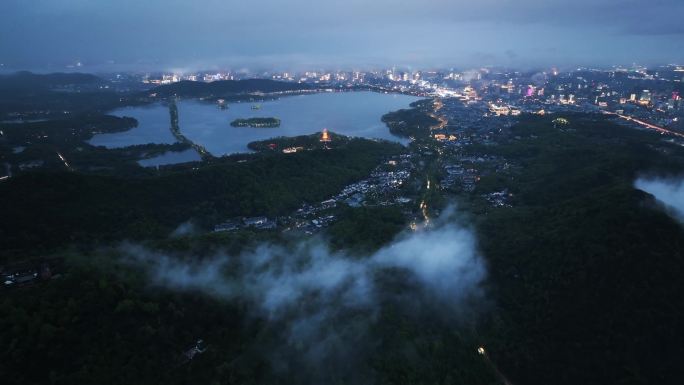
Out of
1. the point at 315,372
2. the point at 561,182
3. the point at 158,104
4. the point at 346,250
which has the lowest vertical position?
the point at 315,372

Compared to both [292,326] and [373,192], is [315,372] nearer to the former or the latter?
[292,326]

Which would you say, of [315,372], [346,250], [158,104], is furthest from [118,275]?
[158,104]

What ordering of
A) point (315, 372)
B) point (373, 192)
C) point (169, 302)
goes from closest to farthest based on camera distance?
point (315, 372) → point (169, 302) → point (373, 192)

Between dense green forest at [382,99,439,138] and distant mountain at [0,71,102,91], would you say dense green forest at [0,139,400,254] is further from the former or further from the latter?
distant mountain at [0,71,102,91]

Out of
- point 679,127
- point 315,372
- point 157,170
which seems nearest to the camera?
point 315,372

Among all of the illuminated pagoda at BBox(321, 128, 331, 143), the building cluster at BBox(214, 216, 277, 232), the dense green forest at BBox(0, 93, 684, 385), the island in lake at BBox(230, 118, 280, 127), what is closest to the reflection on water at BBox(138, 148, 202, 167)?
the illuminated pagoda at BBox(321, 128, 331, 143)

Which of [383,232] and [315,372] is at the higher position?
[383,232]

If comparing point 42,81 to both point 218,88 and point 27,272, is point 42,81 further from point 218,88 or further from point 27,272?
point 27,272
